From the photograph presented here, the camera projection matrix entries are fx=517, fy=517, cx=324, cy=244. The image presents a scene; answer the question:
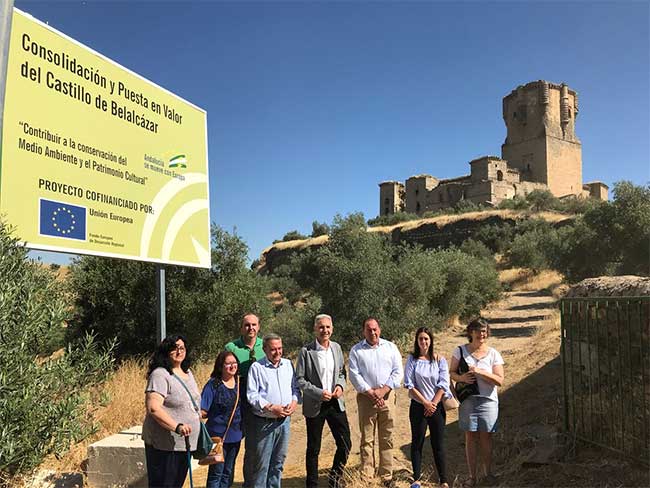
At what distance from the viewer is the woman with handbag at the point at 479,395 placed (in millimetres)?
5246

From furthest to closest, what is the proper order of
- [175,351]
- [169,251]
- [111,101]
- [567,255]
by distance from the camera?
1. [567,255]
2. [169,251]
3. [111,101]
4. [175,351]

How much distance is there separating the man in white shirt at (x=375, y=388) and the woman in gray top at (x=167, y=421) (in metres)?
1.82

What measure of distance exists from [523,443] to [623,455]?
4.78 feet

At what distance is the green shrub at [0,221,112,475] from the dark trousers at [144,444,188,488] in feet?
2.61

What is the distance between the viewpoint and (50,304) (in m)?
4.48

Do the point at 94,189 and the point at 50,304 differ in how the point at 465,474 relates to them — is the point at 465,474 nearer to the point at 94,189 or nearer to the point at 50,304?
the point at 50,304

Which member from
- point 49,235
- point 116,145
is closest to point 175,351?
point 49,235

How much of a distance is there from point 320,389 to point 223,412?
3.12ft

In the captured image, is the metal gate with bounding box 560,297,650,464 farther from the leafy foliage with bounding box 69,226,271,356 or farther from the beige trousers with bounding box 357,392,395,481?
the leafy foliage with bounding box 69,226,271,356

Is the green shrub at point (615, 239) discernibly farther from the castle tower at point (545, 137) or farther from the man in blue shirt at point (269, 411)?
the castle tower at point (545, 137)

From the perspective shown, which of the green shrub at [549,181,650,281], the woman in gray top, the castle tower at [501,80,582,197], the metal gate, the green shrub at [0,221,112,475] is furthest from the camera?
the castle tower at [501,80,582,197]

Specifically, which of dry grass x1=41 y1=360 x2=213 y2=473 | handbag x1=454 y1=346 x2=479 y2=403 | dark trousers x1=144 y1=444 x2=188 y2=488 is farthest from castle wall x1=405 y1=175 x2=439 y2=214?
dark trousers x1=144 y1=444 x2=188 y2=488

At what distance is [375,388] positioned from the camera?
211 inches

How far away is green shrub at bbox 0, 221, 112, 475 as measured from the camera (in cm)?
392
